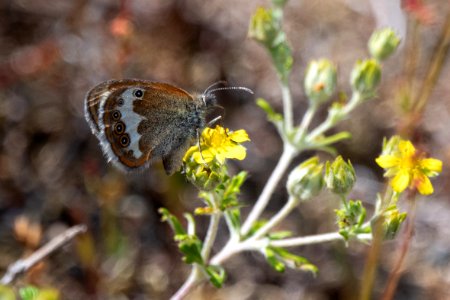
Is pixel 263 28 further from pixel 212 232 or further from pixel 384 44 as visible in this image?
pixel 212 232

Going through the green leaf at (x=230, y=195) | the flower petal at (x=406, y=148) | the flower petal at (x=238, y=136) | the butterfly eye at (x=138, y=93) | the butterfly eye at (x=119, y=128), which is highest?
the butterfly eye at (x=138, y=93)

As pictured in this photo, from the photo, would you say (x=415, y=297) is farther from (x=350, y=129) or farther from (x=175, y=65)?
(x=175, y=65)

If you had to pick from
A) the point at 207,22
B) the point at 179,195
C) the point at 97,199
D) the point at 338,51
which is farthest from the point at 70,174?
the point at 338,51

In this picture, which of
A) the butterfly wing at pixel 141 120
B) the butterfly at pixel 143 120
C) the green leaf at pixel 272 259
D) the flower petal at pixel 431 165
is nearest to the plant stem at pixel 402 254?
the flower petal at pixel 431 165

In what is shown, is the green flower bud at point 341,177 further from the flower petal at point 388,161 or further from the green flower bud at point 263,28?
the green flower bud at point 263,28

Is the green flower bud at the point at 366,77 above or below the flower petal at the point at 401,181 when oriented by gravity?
above

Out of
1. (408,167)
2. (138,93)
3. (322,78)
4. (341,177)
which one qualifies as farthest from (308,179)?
(138,93)

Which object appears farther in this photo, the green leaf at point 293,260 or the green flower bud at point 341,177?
the green leaf at point 293,260
